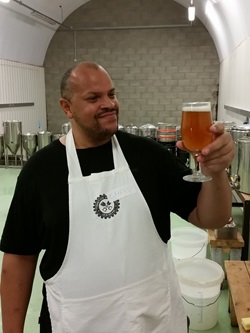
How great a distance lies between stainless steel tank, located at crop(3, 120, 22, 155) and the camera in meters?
5.68

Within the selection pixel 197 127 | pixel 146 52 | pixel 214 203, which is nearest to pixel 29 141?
pixel 214 203

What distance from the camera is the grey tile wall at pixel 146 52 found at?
388 inches

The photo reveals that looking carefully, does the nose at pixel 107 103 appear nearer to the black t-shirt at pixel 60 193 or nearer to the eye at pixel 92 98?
the eye at pixel 92 98

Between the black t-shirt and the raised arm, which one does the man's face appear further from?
the raised arm

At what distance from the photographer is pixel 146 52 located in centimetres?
1008

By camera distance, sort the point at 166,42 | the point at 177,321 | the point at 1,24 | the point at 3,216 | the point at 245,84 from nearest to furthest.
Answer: the point at 177,321
the point at 3,216
the point at 245,84
the point at 1,24
the point at 166,42

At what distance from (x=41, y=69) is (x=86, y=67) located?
9939 mm

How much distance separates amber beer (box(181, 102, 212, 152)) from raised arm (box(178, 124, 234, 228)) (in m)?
0.03

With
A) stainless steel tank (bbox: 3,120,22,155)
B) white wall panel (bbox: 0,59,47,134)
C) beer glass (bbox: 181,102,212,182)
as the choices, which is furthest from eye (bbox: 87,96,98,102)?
white wall panel (bbox: 0,59,47,134)

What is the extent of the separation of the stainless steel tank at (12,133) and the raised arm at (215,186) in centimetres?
490

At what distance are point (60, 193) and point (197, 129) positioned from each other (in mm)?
559

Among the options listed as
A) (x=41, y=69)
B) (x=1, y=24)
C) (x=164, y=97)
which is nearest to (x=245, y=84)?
(x=164, y=97)

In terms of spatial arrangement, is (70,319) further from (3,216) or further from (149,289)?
(3,216)

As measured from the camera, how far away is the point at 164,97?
33.7 feet
